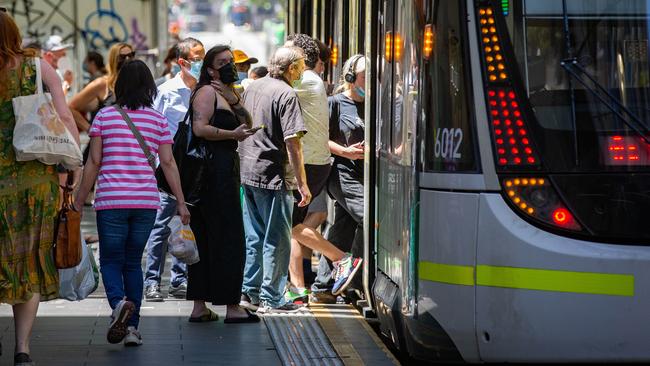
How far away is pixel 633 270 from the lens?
5.47 meters

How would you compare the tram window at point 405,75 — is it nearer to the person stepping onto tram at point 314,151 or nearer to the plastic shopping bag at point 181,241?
the plastic shopping bag at point 181,241

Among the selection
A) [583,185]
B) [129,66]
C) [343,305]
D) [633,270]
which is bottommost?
[343,305]

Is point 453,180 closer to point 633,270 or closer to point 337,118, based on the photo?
point 633,270

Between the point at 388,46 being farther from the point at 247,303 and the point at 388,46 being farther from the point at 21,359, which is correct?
the point at 247,303

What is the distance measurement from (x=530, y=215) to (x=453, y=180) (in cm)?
35

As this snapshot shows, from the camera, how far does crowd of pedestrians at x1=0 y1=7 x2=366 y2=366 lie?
259 inches

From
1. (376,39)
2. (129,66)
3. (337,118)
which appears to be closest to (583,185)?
(376,39)

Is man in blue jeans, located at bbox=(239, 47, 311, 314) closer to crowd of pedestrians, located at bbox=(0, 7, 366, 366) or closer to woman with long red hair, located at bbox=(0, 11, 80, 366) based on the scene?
crowd of pedestrians, located at bbox=(0, 7, 366, 366)

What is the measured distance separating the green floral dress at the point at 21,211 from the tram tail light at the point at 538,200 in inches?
Answer: 93.5

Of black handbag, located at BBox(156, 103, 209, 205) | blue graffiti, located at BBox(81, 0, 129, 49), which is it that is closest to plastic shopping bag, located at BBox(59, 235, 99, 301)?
black handbag, located at BBox(156, 103, 209, 205)

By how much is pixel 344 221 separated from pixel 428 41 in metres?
3.83

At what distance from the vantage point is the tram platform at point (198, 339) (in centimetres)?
709

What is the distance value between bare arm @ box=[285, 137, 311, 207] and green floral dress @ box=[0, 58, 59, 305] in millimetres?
2140

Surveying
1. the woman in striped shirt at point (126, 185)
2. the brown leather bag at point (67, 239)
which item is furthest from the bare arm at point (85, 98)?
the brown leather bag at point (67, 239)
